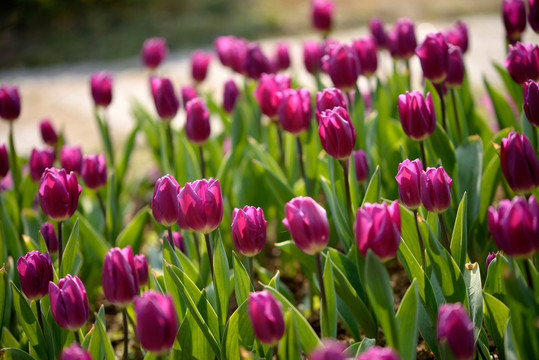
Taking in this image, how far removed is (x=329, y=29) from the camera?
301 centimetres

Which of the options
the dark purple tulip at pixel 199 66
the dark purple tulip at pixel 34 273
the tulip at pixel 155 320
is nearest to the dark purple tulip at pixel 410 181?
the tulip at pixel 155 320

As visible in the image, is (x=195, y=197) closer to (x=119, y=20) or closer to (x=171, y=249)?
(x=171, y=249)

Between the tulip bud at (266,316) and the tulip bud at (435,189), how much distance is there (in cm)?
48

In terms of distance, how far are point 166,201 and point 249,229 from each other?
0.24 m

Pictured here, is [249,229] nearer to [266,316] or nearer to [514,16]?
[266,316]

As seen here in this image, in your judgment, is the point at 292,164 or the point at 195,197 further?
the point at 292,164

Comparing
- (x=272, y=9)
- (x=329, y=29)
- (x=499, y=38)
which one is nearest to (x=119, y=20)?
(x=272, y=9)

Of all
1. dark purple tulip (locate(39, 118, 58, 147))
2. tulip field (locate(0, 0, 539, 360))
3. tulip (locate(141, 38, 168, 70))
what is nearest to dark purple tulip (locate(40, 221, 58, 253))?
tulip field (locate(0, 0, 539, 360))

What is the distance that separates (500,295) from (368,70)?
1.12m

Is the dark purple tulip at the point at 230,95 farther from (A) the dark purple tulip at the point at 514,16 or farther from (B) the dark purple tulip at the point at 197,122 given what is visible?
(A) the dark purple tulip at the point at 514,16

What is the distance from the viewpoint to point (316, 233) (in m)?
1.31

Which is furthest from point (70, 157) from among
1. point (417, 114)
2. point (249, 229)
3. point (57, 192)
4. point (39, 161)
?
point (417, 114)

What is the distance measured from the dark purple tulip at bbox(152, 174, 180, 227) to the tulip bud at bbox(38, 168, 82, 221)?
0.25 m

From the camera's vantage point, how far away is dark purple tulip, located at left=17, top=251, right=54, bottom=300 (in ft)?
5.17
